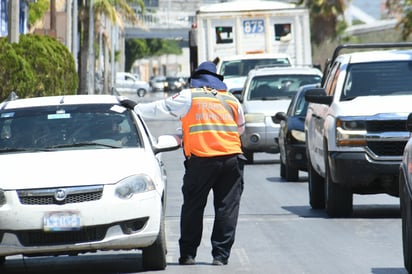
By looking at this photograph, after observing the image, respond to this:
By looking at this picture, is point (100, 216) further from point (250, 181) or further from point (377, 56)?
point (250, 181)

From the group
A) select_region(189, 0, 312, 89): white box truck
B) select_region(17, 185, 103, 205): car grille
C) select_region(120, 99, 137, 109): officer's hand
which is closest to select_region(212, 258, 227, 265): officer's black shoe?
select_region(17, 185, 103, 205): car grille

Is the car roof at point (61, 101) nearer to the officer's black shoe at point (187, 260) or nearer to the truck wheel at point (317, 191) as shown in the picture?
the officer's black shoe at point (187, 260)

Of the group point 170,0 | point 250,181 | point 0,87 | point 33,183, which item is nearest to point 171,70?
point 170,0

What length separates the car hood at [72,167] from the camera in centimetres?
1093

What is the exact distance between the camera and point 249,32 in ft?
130

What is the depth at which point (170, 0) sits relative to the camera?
429ft

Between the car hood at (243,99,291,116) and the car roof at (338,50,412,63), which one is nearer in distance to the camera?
the car roof at (338,50,412,63)

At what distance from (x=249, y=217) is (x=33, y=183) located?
5955mm

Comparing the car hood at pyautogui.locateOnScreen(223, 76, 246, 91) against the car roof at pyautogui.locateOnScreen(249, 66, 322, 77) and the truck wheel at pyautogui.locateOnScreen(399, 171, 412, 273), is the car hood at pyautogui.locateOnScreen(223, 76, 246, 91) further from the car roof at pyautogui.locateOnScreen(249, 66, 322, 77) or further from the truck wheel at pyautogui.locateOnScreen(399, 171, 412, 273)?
the truck wheel at pyautogui.locateOnScreen(399, 171, 412, 273)

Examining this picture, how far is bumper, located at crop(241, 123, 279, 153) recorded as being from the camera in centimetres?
2641

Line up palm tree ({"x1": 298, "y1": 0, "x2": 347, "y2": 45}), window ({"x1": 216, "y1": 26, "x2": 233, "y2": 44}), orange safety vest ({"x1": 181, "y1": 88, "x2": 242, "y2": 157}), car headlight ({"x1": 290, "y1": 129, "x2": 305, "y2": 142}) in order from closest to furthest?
orange safety vest ({"x1": 181, "y1": 88, "x2": 242, "y2": 157})
car headlight ({"x1": 290, "y1": 129, "x2": 305, "y2": 142})
window ({"x1": 216, "y1": 26, "x2": 233, "y2": 44})
palm tree ({"x1": 298, "y1": 0, "x2": 347, "y2": 45})

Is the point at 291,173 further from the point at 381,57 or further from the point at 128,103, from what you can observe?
the point at 128,103

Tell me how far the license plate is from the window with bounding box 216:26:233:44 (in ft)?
93.6

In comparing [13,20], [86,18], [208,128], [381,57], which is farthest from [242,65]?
[86,18]
